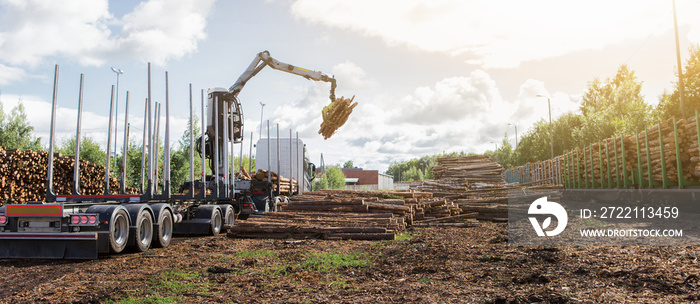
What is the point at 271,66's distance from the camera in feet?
57.5

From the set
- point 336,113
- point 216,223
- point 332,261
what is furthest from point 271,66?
→ point 332,261

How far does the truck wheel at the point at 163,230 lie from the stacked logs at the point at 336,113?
663cm

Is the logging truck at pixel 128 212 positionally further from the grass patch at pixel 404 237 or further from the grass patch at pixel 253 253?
the grass patch at pixel 404 237

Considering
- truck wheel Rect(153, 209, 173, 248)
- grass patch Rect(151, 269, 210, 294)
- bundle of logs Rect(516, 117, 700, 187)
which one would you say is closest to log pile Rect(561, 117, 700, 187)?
bundle of logs Rect(516, 117, 700, 187)

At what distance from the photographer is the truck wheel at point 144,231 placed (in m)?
A: 9.02

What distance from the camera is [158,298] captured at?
214 inches

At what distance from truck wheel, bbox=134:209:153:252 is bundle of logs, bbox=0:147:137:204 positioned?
8256mm

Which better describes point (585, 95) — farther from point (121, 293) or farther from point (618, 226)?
point (121, 293)

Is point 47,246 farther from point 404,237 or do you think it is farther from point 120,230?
point 404,237

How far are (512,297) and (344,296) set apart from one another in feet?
6.17

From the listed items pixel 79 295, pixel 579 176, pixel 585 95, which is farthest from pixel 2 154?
pixel 585 95

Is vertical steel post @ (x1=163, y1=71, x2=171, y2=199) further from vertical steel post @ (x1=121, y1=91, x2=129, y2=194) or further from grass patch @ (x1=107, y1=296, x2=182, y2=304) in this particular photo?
grass patch @ (x1=107, y1=296, x2=182, y2=304)

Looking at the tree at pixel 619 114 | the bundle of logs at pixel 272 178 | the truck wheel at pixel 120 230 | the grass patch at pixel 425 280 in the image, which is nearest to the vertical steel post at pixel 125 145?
the truck wheel at pixel 120 230

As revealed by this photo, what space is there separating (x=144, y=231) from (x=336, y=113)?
303 inches
